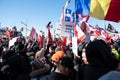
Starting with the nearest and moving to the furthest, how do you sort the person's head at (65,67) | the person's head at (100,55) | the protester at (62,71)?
the person's head at (100,55)
the protester at (62,71)
the person's head at (65,67)

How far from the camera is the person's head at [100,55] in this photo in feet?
12.0

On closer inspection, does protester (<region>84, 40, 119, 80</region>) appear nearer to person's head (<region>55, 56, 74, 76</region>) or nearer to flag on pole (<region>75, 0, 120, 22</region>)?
person's head (<region>55, 56, 74, 76</region>)

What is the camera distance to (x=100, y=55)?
3.70m

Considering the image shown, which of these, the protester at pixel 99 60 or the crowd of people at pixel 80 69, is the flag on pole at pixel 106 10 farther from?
the protester at pixel 99 60

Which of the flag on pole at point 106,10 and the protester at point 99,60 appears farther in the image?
the flag on pole at point 106,10

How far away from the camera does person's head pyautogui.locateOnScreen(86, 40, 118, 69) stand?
3652mm

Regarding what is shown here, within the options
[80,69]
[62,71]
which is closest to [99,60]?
[62,71]

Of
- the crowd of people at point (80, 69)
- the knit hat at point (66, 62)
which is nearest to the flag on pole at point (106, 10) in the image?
the crowd of people at point (80, 69)

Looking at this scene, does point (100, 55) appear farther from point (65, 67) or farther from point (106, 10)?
point (106, 10)

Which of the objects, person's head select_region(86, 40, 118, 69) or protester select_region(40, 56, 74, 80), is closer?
person's head select_region(86, 40, 118, 69)

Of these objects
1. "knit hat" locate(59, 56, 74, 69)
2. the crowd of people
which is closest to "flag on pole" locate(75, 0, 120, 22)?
the crowd of people

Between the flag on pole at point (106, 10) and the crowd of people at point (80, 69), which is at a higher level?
the flag on pole at point (106, 10)

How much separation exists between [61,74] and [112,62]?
0.75 meters

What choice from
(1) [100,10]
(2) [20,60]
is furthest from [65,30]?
(2) [20,60]
